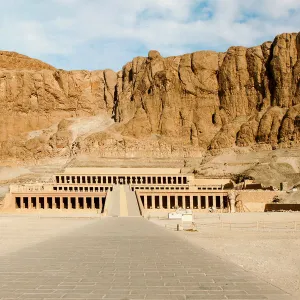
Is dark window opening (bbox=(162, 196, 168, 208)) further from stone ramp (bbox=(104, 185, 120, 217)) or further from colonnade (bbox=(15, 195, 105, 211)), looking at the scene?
colonnade (bbox=(15, 195, 105, 211))

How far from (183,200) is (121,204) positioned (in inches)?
650

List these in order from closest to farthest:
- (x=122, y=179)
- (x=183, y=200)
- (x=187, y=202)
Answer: (x=183, y=200) → (x=187, y=202) → (x=122, y=179)

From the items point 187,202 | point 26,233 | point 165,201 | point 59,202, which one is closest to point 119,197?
point 165,201

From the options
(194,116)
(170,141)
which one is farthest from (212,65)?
(170,141)

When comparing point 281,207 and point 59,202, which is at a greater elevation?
point 281,207

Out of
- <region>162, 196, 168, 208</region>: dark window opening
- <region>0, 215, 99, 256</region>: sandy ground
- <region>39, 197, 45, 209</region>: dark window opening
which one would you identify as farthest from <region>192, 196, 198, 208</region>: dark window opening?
<region>0, 215, 99, 256</region>: sandy ground

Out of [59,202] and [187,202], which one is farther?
[59,202]

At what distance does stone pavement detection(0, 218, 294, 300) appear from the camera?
32.8 feet

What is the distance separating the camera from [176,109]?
5364 inches

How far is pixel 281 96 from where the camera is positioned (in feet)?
413

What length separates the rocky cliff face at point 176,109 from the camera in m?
122

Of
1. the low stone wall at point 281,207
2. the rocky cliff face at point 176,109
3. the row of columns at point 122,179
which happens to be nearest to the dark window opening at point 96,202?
the row of columns at point 122,179

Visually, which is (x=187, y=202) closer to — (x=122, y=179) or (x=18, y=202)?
(x=122, y=179)

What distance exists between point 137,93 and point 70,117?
34402 millimetres
